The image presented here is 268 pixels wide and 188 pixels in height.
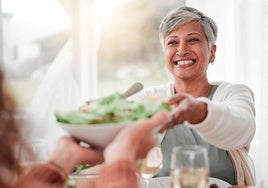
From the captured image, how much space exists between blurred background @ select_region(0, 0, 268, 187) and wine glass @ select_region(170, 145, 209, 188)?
5.93ft

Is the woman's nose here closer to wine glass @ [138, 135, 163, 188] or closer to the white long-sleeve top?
the white long-sleeve top

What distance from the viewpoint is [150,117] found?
113cm

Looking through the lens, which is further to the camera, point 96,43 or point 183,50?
point 96,43

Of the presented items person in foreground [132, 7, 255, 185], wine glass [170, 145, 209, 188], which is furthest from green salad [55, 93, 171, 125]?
person in foreground [132, 7, 255, 185]

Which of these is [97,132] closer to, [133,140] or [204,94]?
[133,140]

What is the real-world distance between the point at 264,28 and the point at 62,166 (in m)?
1.95

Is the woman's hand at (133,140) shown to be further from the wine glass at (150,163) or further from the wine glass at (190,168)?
the wine glass at (150,163)

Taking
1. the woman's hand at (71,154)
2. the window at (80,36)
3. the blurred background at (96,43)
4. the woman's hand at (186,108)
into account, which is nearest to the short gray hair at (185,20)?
the woman's hand at (186,108)

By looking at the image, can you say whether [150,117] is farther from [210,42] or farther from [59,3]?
[59,3]

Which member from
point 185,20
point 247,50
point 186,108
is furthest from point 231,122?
point 247,50

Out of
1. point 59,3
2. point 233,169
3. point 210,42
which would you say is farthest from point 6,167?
point 59,3

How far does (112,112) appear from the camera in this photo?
1102 mm

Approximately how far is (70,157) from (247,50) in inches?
75.6

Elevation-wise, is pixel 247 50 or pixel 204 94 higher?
pixel 247 50
